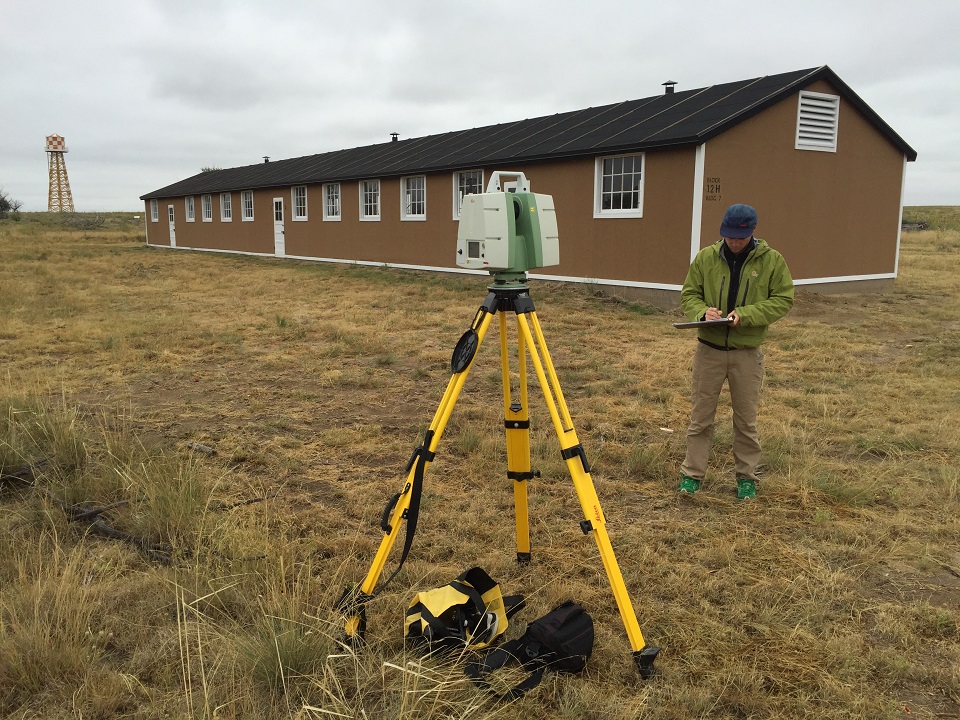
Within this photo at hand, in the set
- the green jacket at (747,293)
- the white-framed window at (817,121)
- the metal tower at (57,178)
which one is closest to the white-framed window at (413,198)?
the white-framed window at (817,121)

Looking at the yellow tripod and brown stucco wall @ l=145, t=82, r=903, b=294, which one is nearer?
the yellow tripod

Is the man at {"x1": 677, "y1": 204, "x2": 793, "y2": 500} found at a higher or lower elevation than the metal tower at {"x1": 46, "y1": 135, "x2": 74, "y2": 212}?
lower

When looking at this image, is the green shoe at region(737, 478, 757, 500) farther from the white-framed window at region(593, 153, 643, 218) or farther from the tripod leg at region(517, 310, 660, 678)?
the white-framed window at region(593, 153, 643, 218)

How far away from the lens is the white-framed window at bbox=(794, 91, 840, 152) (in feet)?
47.3

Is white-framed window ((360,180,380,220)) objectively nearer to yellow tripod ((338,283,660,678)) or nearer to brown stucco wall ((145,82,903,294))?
brown stucco wall ((145,82,903,294))

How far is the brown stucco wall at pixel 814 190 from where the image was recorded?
44.4 feet

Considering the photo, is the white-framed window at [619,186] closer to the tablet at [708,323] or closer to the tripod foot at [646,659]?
the tablet at [708,323]

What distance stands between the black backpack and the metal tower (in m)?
98.8

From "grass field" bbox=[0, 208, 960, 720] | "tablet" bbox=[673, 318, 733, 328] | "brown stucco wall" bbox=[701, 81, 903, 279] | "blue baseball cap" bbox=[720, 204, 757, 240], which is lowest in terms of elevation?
"grass field" bbox=[0, 208, 960, 720]

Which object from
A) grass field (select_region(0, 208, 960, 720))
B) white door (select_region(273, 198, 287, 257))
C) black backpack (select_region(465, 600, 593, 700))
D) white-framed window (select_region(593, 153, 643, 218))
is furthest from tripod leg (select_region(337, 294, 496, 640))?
white door (select_region(273, 198, 287, 257))

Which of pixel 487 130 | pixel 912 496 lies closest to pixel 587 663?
pixel 912 496

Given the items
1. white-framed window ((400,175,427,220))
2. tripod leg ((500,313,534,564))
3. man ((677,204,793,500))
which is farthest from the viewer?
white-framed window ((400,175,427,220))

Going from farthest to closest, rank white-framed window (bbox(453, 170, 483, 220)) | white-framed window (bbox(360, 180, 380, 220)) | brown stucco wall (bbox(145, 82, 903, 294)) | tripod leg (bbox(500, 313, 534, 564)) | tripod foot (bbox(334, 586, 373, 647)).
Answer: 1. white-framed window (bbox(360, 180, 380, 220))
2. white-framed window (bbox(453, 170, 483, 220))
3. brown stucco wall (bbox(145, 82, 903, 294))
4. tripod leg (bbox(500, 313, 534, 564))
5. tripod foot (bbox(334, 586, 373, 647))

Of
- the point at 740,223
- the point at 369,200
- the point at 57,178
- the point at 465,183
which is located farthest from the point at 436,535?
the point at 57,178
